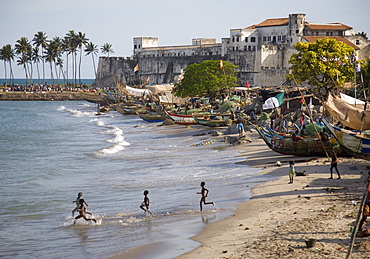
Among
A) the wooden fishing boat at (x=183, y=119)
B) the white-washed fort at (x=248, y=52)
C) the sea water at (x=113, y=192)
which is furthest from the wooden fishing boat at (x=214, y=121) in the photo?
the white-washed fort at (x=248, y=52)

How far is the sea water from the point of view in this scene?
13.0m

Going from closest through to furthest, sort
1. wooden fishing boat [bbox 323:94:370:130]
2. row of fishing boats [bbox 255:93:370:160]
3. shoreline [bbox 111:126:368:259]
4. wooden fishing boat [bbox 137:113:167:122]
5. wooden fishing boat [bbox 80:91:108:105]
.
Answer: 1. shoreline [bbox 111:126:368:259]
2. row of fishing boats [bbox 255:93:370:160]
3. wooden fishing boat [bbox 323:94:370:130]
4. wooden fishing boat [bbox 137:113:167:122]
5. wooden fishing boat [bbox 80:91:108:105]

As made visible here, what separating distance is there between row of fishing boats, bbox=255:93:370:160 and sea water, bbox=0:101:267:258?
7.56 ft

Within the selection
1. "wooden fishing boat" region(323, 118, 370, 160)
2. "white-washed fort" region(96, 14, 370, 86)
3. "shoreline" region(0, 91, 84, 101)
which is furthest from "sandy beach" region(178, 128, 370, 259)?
"shoreline" region(0, 91, 84, 101)

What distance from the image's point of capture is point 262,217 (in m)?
13.3

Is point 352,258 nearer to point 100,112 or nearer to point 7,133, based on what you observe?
point 7,133

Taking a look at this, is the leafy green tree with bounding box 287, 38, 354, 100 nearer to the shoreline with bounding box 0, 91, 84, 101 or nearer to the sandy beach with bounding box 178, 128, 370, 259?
the sandy beach with bounding box 178, 128, 370, 259

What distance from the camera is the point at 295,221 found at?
12.3m

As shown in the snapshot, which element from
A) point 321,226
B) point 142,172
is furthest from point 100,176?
point 321,226

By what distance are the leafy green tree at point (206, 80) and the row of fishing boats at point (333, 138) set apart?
2857 cm

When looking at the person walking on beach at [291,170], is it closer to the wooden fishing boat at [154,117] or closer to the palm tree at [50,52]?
the wooden fishing boat at [154,117]

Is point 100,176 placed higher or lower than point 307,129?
lower

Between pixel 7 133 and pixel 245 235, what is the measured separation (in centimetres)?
3896

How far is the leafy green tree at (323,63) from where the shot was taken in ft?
133
